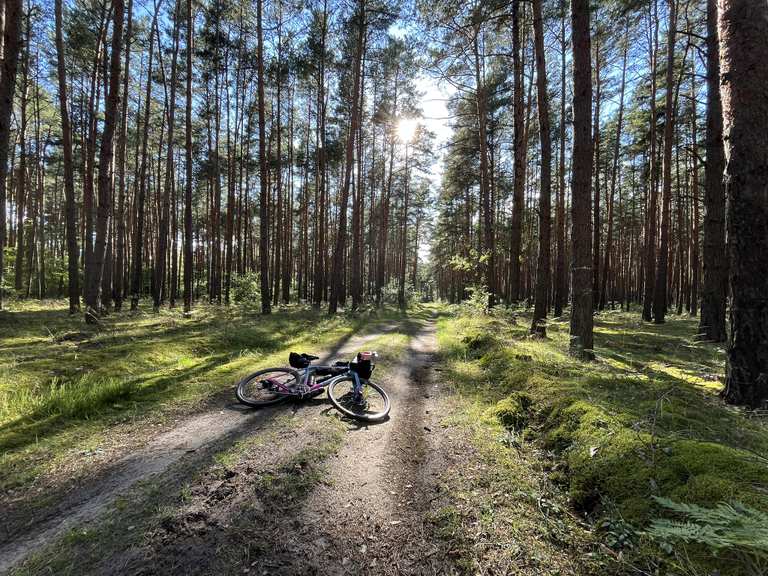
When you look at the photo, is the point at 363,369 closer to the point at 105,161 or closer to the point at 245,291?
the point at 105,161

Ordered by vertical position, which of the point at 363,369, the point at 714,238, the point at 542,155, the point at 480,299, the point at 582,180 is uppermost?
the point at 542,155

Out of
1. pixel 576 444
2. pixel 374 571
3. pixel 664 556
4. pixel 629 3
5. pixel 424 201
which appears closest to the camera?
pixel 664 556

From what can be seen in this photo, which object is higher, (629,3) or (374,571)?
(629,3)

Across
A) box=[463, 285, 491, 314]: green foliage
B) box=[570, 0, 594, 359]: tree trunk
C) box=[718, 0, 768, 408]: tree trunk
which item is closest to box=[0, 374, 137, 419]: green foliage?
box=[570, 0, 594, 359]: tree trunk

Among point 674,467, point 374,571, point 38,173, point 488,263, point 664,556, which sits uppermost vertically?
point 38,173

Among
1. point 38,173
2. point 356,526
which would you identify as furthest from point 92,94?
point 356,526

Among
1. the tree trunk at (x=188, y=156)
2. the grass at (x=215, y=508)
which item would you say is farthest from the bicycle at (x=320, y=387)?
the tree trunk at (x=188, y=156)

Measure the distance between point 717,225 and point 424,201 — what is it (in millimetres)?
24566

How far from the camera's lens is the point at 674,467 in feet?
8.19

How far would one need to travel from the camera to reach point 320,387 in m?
5.21

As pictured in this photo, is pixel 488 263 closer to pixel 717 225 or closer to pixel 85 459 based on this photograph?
pixel 717 225

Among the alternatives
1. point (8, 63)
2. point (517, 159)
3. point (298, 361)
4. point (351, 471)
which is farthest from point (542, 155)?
point (8, 63)

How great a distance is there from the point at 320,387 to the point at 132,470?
249 cm

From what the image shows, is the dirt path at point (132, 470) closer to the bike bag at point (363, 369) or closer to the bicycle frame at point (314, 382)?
the bicycle frame at point (314, 382)
